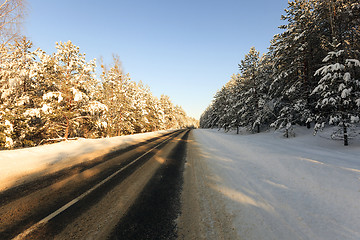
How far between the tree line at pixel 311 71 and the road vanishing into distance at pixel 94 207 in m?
10.6

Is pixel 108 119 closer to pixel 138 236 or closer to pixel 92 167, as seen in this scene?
pixel 92 167

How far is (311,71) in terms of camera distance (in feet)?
48.8

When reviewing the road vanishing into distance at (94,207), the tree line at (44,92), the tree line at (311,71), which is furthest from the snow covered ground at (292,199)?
the tree line at (44,92)

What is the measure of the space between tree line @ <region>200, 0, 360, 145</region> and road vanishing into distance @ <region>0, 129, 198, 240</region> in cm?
1062

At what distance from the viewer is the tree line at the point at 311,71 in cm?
884

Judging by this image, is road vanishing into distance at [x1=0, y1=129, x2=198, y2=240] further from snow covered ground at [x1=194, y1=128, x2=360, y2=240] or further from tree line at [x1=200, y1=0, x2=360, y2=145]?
tree line at [x1=200, y1=0, x2=360, y2=145]

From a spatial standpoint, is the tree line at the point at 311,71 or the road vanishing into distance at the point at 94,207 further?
the tree line at the point at 311,71

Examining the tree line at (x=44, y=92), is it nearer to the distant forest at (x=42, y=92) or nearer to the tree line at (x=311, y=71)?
the distant forest at (x=42, y=92)

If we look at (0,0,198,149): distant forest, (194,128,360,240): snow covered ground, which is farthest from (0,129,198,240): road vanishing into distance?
(0,0,198,149): distant forest

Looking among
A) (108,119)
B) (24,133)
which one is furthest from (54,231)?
(108,119)

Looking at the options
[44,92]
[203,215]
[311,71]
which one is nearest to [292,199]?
[203,215]

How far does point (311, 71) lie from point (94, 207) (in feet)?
66.6

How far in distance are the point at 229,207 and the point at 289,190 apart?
1952 millimetres

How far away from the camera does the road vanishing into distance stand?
244 cm
